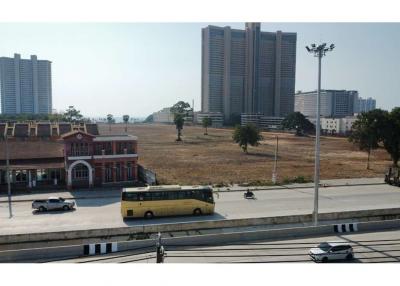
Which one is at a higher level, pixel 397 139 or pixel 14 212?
pixel 397 139

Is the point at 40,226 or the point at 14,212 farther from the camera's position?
the point at 14,212

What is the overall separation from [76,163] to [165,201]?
43.7 ft

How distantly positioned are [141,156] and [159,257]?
156 ft

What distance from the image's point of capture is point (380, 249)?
19.6m

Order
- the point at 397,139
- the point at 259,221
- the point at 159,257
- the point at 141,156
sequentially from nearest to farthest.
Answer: the point at 159,257, the point at 259,221, the point at 397,139, the point at 141,156

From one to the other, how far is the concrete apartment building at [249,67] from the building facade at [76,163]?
14045 centimetres

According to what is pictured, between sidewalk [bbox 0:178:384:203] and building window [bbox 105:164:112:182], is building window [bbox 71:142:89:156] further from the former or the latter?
sidewalk [bbox 0:178:384:203]

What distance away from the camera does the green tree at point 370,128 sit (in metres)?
45.7

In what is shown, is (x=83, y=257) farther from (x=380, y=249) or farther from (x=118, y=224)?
(x=380, y=249)

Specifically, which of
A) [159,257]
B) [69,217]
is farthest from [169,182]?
[159,257]

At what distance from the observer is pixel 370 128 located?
1837 inches

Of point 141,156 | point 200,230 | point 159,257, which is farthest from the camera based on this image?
point 141,156

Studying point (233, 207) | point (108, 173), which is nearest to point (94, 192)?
point (108, 173)

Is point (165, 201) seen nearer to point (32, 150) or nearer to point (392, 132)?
point (32, 150)
